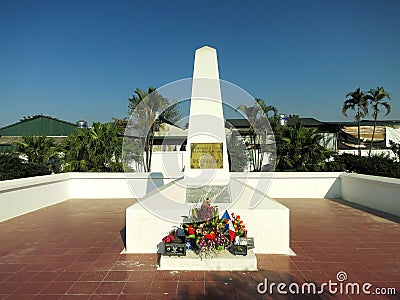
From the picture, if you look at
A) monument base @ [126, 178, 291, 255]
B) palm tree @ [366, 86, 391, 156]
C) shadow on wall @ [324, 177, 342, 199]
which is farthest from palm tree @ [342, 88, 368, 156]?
monument base @ [126, 178, 291, 255]

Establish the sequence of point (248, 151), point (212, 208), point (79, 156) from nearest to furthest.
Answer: point (212, 208)
point (79, 156)
point (248, 151)

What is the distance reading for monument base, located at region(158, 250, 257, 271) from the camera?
418 centimetres

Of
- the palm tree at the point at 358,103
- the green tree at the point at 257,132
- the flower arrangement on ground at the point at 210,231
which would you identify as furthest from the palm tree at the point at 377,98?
the flower arrangement on ground at the point at 210,231

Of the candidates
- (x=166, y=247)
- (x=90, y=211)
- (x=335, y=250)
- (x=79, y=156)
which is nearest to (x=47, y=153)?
(x=79, y=156)

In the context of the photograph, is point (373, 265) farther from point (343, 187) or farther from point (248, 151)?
point (248, 151)

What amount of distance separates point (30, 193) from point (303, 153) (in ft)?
33.8

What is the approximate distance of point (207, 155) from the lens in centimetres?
748

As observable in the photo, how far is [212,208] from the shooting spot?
4.59m

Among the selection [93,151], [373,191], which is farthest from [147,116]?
[373,191]

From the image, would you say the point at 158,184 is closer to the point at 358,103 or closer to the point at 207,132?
the point at 207,132

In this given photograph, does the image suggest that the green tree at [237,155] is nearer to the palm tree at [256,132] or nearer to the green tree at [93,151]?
the palm tree at [256,132]

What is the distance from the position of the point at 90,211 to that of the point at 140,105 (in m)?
9.07

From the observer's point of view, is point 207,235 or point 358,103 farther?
point 358,103

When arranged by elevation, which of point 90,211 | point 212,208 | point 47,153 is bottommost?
point 90,211
